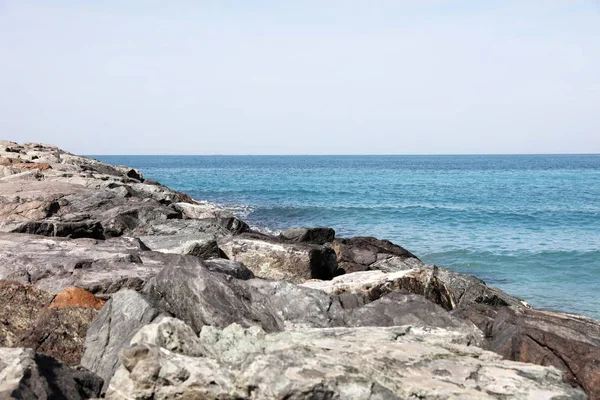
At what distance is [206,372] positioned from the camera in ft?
16.7

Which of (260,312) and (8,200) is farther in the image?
(8,200)

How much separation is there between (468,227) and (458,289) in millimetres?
21543

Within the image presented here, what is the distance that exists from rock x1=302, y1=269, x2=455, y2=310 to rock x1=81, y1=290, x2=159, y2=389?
3.81 metres

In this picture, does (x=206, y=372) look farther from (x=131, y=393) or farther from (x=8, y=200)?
(x=8, y=200)

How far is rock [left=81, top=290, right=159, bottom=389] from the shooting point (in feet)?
20.6

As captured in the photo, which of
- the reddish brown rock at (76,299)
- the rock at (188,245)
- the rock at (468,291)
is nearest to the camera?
the reddish brown rock at (76,299)

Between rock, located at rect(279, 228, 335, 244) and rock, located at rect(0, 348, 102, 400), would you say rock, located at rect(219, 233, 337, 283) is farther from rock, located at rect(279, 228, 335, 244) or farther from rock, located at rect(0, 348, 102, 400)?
rock, located at rect(0, 348, 102, 400)

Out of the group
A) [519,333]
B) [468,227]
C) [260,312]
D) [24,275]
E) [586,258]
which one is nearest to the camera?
[519,333]

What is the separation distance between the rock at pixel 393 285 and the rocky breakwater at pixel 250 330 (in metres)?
0.03

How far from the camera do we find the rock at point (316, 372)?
16.0 ft

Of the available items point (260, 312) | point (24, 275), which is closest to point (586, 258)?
point (260, 312)

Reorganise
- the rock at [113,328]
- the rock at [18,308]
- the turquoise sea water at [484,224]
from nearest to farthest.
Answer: the rock at [113,328], the rock at [18,308], the turquoise sea water at [484,224]

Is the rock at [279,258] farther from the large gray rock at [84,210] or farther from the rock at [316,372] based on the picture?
the rock at [316,372]

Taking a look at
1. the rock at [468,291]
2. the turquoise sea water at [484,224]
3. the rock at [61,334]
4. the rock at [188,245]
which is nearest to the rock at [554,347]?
the rock at [468,291]
